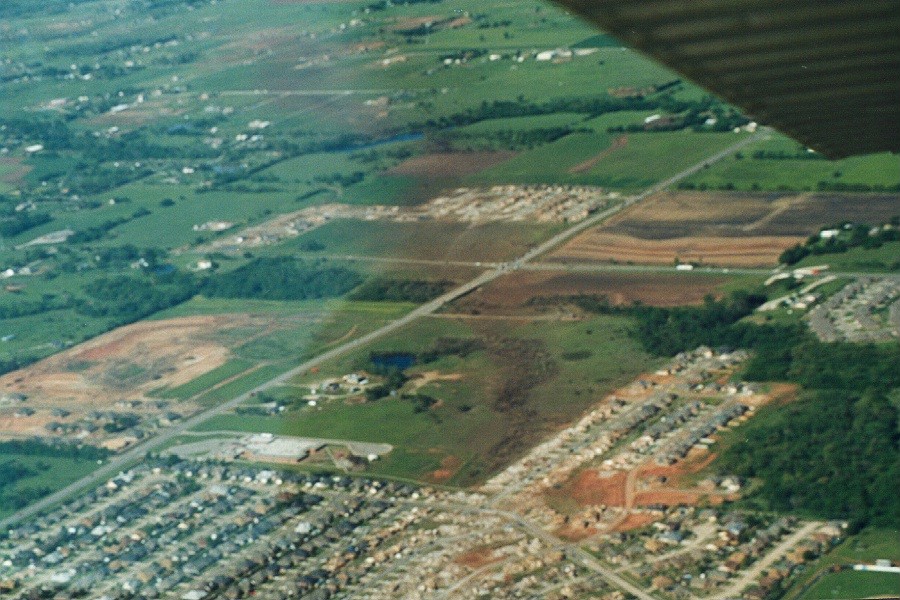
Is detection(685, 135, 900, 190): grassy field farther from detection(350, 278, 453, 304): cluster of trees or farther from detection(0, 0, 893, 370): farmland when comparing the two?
detection(350, 278, 453, 304): cluster of trees

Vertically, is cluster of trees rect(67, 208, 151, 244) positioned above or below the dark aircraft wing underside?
below

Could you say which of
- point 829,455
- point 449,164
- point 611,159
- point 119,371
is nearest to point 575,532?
point 829,455

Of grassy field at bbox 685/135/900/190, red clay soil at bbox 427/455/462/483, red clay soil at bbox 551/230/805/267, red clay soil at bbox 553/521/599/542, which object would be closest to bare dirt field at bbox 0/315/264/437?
red clay soil at bbox 427/455/462/483

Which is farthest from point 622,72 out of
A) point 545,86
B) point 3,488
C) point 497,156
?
point 3,488

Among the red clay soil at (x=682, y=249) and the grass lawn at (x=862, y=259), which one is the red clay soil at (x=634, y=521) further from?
the red clay soil at (x=682, y=249)

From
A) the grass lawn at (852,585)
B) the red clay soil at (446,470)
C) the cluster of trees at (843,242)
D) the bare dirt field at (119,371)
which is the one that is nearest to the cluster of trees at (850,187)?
the cluster of trees at (843,242)

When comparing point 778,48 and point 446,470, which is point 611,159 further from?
point 778,48
